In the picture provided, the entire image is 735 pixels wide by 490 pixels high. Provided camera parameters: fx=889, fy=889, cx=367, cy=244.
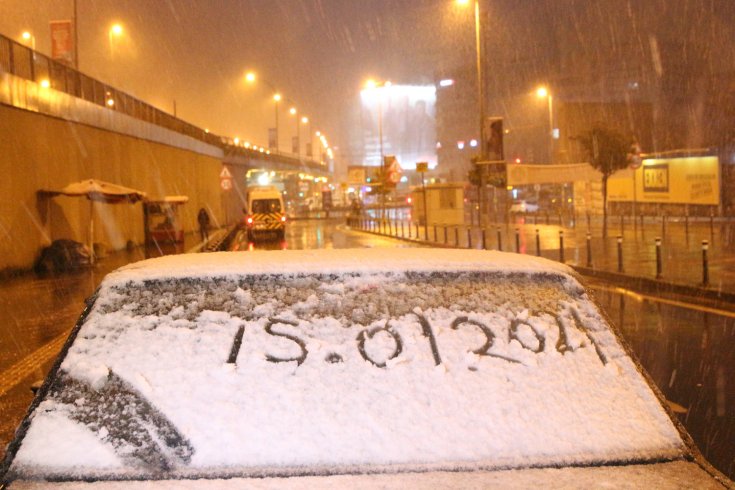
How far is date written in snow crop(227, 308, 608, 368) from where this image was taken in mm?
3070

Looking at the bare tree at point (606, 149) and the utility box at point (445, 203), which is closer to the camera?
the bare tree at point (606, 149)

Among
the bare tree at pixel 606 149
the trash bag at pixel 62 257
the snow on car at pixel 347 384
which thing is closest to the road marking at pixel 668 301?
the snow on car at pixel 347 384

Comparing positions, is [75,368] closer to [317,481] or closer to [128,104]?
[317,481]


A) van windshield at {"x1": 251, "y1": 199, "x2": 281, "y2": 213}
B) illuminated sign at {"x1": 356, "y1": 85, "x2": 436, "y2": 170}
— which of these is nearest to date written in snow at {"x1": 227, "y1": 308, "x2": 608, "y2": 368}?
van windshield at {"x1": 251, "y1": 199, "x2": 281, "y2": 213}

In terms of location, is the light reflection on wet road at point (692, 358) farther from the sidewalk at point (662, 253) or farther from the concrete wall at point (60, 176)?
the concrete wall at point (60, 176)

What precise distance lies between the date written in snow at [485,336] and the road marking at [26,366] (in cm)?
611

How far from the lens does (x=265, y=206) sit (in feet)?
137

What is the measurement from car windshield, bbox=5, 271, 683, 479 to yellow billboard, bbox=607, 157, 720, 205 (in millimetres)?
37035

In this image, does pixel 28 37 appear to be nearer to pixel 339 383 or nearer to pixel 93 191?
pixel 93 191

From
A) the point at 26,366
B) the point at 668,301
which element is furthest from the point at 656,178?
the point at 26,366

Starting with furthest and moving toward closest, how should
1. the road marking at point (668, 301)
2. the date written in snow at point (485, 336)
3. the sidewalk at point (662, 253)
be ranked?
the sidewalk at point (662, 253) → the road marking at point (668, 301) → the date written in snow at point (485, 336)

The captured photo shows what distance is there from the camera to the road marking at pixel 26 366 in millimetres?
9405

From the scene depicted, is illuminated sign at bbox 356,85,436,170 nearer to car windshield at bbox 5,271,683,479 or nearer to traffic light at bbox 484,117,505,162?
traffic light at bbox 484,117,505,162

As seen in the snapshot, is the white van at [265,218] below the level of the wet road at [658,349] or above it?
above
